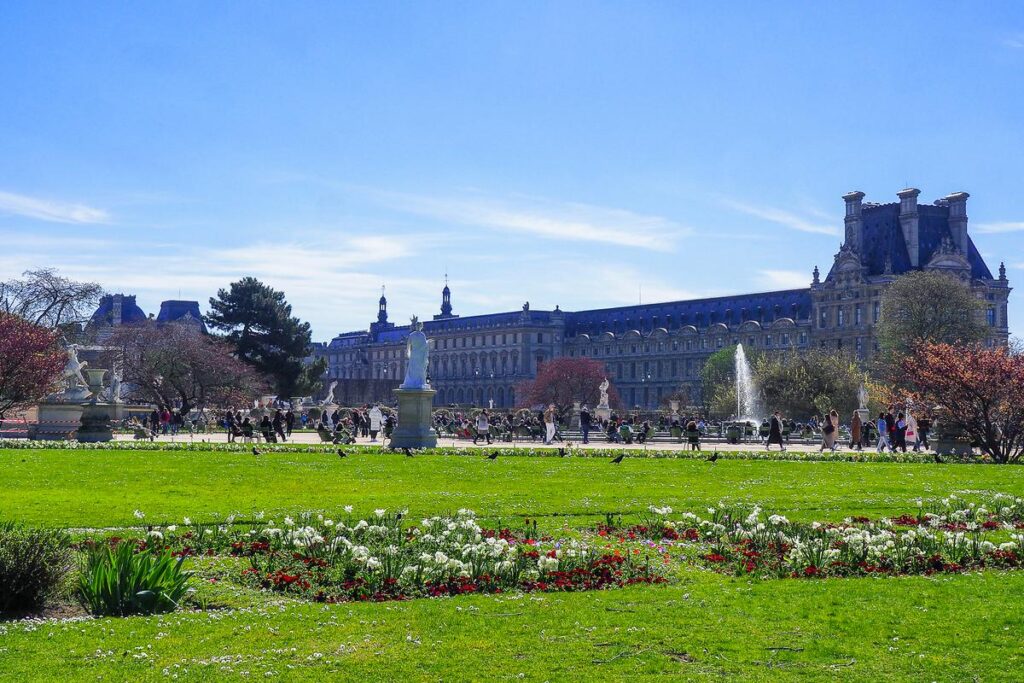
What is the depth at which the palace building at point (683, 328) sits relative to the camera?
99.2 metres

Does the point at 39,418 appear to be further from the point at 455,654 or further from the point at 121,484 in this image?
the point at 455,654

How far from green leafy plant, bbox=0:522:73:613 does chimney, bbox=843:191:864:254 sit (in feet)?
327

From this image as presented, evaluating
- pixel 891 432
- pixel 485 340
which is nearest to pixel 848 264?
pixel 891 432

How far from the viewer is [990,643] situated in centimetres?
845

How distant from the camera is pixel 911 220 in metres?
98.8

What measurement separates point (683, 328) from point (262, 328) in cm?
6272

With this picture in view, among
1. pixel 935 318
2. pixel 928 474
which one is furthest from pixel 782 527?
pixel 935 318

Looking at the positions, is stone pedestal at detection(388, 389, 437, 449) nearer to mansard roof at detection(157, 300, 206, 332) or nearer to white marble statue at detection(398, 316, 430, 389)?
white marble statue at detection(398, 316, 430, 389)

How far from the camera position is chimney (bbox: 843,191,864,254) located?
10362cm

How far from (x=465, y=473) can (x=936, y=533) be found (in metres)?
11.7

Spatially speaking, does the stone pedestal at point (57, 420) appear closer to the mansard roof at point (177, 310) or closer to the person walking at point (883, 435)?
the person walking at point (883, 435)

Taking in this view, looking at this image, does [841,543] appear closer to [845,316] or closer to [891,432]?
[891,432]

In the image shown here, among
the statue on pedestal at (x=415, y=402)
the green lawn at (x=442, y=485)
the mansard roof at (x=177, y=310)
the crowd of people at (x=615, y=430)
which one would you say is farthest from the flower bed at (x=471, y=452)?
the mansard roof at (x=177, y=310)

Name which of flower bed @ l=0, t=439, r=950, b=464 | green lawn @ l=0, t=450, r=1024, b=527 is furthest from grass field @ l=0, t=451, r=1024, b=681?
flower bed @ l=0, t=439, r=950, b=464
